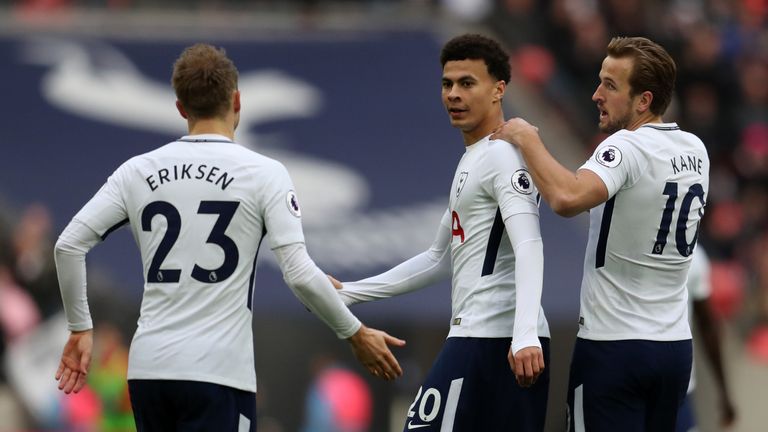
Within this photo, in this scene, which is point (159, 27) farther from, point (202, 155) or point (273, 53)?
point (202, 155)

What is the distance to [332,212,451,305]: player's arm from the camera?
277 inches

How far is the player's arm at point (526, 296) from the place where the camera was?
232 inches

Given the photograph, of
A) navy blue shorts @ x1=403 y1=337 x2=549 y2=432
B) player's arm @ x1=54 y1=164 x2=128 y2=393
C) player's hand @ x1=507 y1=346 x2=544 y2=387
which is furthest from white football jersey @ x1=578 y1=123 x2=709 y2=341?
player's arm @ x1=54 y1=164 x2=128 y2=393

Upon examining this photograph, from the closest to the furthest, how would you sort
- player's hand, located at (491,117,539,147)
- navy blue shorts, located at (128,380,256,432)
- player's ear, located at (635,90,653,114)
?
navy blue shorts, located at (128,380,256,432), player's hand, located at (491,117,539,147), player's ear, located at (635,90,653,114)

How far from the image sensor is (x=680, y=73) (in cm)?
1814

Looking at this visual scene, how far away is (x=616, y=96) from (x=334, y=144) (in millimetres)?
10297

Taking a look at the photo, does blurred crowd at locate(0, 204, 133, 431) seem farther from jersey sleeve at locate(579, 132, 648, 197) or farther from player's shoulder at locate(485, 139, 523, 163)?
jersey sleeve at locate(579, 132, 648, 197)

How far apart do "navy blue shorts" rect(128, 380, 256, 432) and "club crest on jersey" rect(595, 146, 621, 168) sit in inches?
72.0

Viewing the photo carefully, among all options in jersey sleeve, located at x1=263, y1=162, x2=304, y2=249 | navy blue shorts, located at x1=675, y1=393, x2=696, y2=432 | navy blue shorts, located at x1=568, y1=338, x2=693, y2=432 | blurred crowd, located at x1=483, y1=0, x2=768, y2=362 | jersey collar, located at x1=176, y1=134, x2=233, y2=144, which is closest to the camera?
jersey sleeve, located at x1=263, y1=162, x2=304, y2=249

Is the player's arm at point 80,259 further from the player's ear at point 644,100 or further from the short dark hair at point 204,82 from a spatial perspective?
the player's ear at point 644,100

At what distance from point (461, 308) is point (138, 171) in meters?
1.57

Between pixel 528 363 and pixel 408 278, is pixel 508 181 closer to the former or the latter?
→ pixel 528 363

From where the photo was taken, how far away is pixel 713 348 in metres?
9.17

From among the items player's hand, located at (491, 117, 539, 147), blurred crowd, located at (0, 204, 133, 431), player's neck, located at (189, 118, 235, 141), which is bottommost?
blurred crowd, located at (0, 204, 133, 431)
